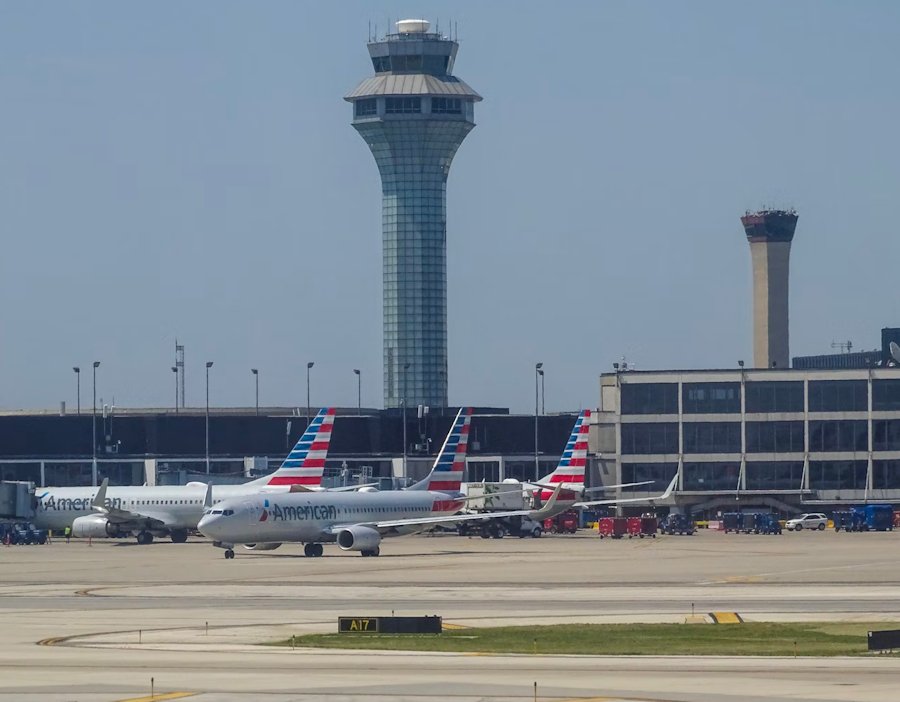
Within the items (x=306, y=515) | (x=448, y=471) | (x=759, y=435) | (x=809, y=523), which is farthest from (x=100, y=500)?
(x=759, y=435)

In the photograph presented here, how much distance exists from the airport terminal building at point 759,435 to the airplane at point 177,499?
55376mm

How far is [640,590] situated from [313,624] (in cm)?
1863

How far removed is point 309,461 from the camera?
120m

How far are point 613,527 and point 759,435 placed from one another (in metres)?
46.0

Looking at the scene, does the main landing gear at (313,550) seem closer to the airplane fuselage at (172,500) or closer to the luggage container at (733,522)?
the airplane fuselage at (172,500)

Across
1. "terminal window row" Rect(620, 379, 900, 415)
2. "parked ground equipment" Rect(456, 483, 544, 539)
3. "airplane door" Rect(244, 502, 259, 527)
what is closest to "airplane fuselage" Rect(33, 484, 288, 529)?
"parked ground equipment" Rect(456, 483, 544, 539)

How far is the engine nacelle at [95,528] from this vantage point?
4766 inches

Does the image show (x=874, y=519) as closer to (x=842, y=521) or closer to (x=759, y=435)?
(x=842, y=521)

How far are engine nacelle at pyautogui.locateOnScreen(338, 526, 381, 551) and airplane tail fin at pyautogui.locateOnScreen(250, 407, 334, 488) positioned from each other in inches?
808

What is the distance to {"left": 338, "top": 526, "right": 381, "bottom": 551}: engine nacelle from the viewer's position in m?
98.2

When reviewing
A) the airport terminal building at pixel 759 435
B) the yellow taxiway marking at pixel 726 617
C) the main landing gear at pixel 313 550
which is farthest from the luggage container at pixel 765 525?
the yellow taxiway marking at pixel 726 617

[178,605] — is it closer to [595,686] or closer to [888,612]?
[888,612]

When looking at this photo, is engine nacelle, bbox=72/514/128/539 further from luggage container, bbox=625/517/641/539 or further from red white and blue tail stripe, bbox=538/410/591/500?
luggage container, bbox=625/517/641/539

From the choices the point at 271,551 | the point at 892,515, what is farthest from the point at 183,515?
the point at 892,515
